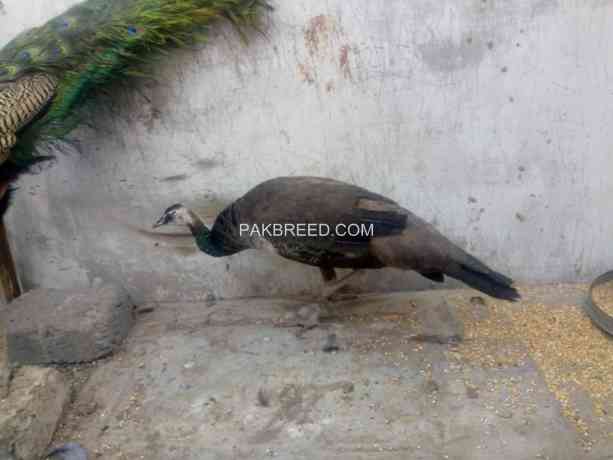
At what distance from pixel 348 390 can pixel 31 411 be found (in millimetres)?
1522

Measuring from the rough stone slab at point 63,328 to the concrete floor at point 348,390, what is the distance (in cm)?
13

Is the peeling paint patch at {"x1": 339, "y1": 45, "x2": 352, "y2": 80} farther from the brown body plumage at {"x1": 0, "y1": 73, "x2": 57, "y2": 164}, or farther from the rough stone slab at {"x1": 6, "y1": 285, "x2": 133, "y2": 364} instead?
the rough stone slab at {"x1": 6, "y1": 285, "x2": 133, "y2": 364}

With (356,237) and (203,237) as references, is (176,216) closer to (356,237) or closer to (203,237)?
(203,237)

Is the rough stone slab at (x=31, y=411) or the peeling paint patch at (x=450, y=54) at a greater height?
the peeling paint patch at (x=450, y=54)

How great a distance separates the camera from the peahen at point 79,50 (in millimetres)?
2834

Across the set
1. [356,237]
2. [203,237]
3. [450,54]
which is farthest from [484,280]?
[203,237]

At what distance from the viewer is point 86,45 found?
2887 millimetres

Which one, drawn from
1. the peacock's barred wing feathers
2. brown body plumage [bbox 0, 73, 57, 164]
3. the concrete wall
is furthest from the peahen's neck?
brown body plumage [bbox 0, 73, 57, 164]

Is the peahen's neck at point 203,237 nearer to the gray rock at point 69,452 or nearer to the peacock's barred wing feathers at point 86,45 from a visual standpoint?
the peacock's barred wing feathers at point 86,45

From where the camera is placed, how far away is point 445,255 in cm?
280

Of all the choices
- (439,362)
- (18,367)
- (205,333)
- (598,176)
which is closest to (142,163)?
(205,333)

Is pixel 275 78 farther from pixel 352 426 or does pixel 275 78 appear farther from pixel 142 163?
pixel 352 426

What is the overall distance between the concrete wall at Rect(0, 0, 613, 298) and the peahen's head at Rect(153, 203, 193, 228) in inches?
7.3

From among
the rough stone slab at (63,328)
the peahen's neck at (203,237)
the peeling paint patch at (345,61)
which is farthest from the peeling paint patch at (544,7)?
the rough stone slab at (63,328)
